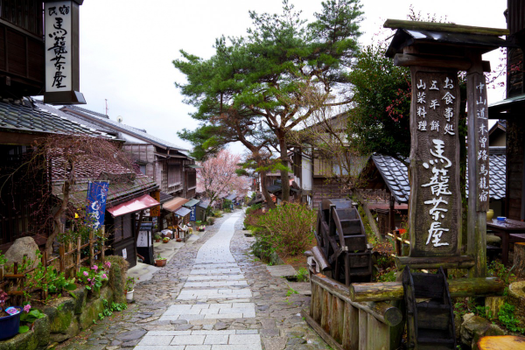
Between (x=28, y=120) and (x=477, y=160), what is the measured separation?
8.94 metres

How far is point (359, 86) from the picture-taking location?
869 centimetres

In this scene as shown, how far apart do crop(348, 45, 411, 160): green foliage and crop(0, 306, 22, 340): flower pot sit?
303 inches

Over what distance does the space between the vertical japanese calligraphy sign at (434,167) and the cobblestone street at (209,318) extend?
10.3 ft

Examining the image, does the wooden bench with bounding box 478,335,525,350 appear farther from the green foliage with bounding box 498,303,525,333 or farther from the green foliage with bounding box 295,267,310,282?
the green foliage with bounding box 295,267,310,282

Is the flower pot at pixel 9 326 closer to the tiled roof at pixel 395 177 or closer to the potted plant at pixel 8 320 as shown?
the potted plant at pixel 8 320

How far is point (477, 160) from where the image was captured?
556 cm

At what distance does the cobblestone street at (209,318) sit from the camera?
682 cm

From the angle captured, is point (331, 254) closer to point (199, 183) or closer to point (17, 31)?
point (17, 31)

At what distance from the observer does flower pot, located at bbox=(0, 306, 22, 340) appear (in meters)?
5.05

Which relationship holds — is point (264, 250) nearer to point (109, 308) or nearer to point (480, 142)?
point (109, 308)

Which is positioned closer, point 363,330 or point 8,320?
point 8,320

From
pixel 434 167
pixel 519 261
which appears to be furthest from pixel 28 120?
pixel 519 261

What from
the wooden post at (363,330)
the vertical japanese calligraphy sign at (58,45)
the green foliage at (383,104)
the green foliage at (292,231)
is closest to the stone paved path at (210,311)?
the wooden post at (363,330)

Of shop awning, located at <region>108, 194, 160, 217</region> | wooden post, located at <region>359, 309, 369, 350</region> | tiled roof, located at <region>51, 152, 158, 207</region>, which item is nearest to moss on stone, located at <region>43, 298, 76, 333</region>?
tiled roof, located at <region>51, 152, 158, 207</region>
